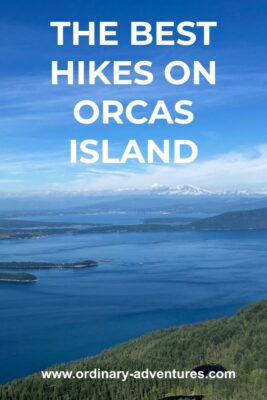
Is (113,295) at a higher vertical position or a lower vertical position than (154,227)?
lower

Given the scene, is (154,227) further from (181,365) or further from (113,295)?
(181,365)

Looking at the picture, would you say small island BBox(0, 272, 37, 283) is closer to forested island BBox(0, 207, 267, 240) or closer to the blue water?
the blue water

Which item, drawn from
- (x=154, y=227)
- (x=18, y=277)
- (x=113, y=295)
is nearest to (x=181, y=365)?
(x=113, y=295)

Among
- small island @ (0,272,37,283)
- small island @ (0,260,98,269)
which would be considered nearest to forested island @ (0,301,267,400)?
small island @ (0,272,37,283)

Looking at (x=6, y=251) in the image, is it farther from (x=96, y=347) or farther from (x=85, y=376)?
(x=85, y=376)

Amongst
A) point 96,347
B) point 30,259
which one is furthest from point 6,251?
point 96,347

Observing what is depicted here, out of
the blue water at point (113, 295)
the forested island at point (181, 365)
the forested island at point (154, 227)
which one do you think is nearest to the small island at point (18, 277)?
the blue water at point (113, 295)
